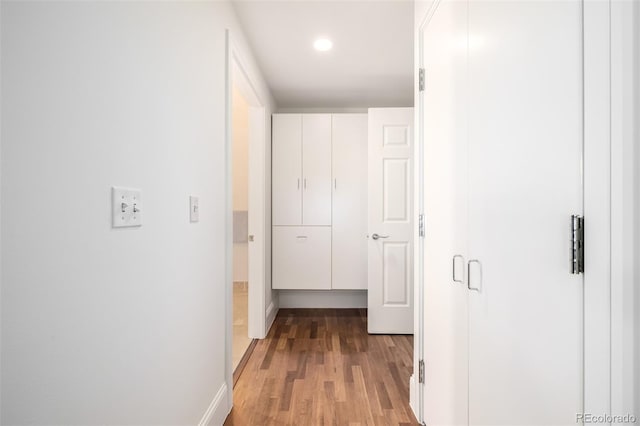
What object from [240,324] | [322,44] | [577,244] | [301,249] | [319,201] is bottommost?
[240,324]

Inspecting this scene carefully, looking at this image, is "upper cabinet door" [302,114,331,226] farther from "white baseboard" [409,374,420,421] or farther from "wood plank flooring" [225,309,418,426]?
"white baseboard" [409,374,420,421]

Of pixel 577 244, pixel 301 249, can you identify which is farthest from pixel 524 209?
pixel 301 249

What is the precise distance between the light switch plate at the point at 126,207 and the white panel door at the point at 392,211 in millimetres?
2408

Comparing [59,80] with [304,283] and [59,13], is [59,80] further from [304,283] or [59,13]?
[304,283]

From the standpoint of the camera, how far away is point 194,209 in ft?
4.91

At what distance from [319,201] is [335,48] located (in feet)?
5.15

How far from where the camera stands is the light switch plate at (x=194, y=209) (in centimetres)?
146

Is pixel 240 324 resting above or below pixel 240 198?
below

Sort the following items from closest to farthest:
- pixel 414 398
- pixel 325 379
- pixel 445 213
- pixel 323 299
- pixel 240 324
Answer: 1. pixel 445 213
2. pixel 414 398
3. pixel 325 379
4. pixel 240 324
5. pixel 323 299

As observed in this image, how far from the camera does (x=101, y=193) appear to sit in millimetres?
853

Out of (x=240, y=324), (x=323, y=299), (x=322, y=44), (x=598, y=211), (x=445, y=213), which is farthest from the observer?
(x=323, y=299)

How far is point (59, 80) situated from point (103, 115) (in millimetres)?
149

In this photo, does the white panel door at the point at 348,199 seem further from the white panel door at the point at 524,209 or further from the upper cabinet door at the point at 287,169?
the white panel door at the point at 524,209

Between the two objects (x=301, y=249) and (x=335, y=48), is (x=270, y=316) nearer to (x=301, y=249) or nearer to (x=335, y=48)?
(x=301, y=249)
